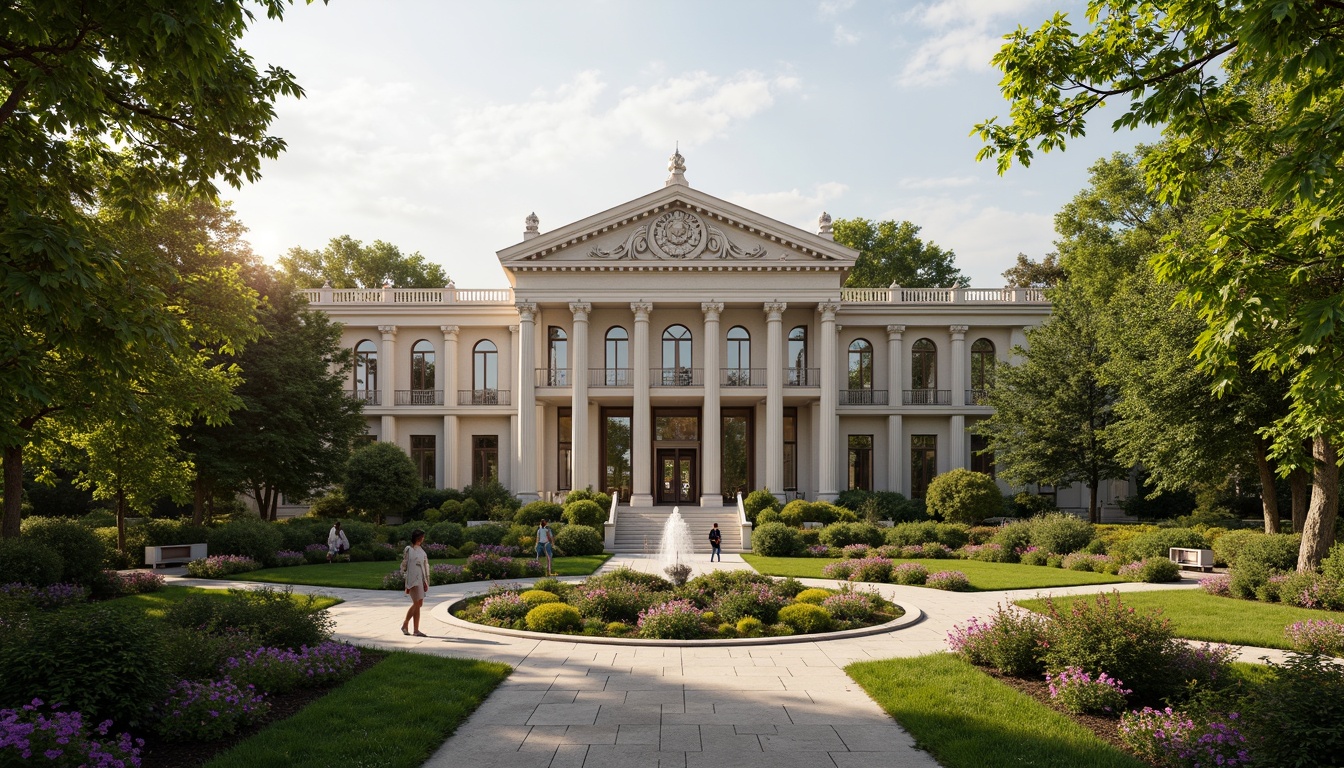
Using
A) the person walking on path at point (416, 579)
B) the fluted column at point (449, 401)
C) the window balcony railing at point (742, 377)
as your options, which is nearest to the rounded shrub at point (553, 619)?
the person walking on path at point (416, 579)

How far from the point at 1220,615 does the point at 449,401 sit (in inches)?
1326

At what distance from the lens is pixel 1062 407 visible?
32938mm

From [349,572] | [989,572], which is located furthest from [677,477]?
[349,572]

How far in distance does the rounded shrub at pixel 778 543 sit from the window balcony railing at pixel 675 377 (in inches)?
486

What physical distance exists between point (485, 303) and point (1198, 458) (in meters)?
31.1

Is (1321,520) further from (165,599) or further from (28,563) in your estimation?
(28,563)

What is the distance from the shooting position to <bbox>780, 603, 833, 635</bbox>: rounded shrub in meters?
12.8

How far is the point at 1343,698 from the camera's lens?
19.9 feet

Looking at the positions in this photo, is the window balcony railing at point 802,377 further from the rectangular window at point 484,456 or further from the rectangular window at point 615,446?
the rectangular window at point 484,456

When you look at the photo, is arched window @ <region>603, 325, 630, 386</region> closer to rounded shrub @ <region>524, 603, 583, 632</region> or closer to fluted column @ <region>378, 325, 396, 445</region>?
fluted column @ <region>378, 325, 396, 445</region>

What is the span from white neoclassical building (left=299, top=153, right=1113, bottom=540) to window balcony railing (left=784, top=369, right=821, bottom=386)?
0.40 ft

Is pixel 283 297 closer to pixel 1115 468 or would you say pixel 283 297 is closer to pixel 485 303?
pixel 485 303

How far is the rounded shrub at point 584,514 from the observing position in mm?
31031

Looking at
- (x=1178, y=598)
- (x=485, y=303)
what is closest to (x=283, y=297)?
(x=485, y=303)
